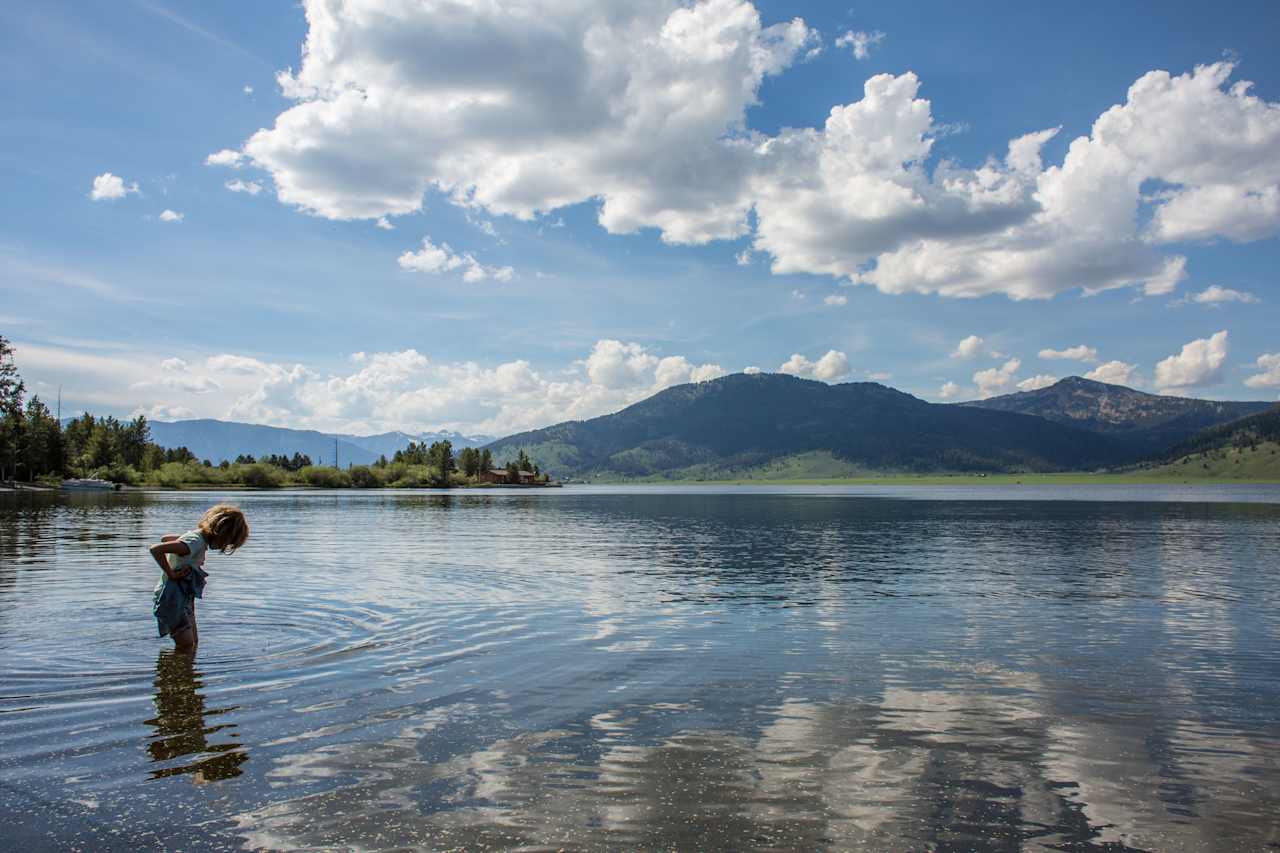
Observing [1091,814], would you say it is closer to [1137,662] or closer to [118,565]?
[1137,662]

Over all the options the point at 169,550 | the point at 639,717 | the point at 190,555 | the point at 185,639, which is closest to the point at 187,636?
the point at 185,639

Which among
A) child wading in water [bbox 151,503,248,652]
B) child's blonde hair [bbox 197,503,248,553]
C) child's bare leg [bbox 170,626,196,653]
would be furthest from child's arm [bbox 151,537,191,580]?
child's bare leg [bbox 170,626,196,653]

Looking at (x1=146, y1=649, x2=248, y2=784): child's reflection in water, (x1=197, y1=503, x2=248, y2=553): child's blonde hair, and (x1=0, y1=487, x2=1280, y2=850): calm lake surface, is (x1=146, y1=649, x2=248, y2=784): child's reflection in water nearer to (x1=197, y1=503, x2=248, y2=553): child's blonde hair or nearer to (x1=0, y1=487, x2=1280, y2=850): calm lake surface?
(x1=0, y1=487, x2=1280, y2=850): calm lake surface

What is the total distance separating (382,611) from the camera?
28.5 metres

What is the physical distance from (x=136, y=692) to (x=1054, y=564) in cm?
4973

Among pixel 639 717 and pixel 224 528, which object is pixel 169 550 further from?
pixel 639 717

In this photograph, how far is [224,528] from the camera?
17688 millimetres

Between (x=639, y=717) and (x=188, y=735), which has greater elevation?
(x=188, y=735)

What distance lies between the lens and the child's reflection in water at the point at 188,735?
11.8m

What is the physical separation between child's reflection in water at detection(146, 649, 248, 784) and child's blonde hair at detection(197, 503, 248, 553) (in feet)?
9.88

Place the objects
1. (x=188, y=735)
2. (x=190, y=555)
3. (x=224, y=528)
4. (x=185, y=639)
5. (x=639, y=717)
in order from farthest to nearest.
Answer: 1. (x=185, y=639)
2. (x=190, y=555)
3. (x=224, y=528)
4. (x=639, y=717)
5. (x=188, y=735)

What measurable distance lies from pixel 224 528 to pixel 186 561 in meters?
1.39

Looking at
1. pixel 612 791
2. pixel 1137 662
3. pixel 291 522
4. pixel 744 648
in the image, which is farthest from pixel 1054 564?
Result: pixel 291 522

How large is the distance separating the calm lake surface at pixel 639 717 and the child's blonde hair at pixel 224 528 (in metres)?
3.04
